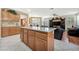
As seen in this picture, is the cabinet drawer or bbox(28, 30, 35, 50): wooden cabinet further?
bbox(28, 30, 35, 50): wooden cabinet

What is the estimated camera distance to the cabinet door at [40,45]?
2499mm

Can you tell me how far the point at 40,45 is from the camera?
256cm

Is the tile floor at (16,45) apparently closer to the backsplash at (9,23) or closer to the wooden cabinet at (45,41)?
the wooden cabinet at (45,41)

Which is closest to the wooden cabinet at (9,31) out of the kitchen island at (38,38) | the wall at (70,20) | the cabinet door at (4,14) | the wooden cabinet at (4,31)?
the wooden cabinet at (4,31)

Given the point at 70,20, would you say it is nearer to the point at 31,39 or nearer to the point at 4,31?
the point at 31,39

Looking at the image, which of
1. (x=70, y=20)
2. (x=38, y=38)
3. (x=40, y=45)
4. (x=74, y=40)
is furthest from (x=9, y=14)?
(x=74, y=40)

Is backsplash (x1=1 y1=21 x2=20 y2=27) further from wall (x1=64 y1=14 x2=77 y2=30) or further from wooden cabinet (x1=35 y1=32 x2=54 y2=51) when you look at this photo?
wall (x1=64 y1=14 x2=77 y2=30)

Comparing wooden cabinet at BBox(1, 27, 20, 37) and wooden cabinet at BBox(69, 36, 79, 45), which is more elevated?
wooden cabinet at BBox(1, 27, 20, 37)

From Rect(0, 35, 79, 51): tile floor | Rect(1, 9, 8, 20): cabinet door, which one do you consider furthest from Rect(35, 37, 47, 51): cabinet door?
Rect(1, 9, 8, 20): cabinet door

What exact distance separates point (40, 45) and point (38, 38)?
0.17m

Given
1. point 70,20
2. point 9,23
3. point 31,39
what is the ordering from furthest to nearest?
point 31,39 < point 9,23 < point 70,20

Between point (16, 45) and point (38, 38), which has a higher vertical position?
point (38, 38)

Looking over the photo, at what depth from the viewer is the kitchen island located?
2.46 metres

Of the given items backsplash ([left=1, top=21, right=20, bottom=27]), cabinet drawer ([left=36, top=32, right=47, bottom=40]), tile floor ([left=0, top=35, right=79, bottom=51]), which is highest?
backsplash ([left=1, top=21, right=20, bottom=27])
